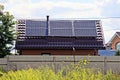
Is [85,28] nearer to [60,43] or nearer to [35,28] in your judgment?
[60,43]

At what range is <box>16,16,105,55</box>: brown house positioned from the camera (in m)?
27.1

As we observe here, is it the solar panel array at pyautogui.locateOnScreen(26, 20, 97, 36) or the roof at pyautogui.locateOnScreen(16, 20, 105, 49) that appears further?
the solar panel array at pyautogui.locateOnScreen(26, 20, 97, 36)

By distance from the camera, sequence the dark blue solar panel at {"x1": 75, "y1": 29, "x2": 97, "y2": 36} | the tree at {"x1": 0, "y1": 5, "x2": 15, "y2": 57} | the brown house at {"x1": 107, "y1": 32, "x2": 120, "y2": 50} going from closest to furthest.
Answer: the tree at {"x1": 0, "y1": 5, "x2": 15, "y2": 57} → the dark blue solar panel at {"x1": 75, "y1": 29, "x2": 97, "y2": 36} → the brown house at {"x1": 107, "y1": 32, "x2": 120, "y2": 50}

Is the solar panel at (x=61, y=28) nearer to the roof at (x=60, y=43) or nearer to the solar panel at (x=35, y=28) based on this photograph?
the roof at (x=60, y=43)

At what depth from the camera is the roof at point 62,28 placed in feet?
92.9

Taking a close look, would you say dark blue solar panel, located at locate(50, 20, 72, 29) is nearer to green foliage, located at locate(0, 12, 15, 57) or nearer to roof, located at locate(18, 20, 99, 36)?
roof, located at locate(18, 20, 99, 36)

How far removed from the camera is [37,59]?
1648 centimetres

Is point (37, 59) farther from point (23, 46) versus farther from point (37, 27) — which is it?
point (37, 27)

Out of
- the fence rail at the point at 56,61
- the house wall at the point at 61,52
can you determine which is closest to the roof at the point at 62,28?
the house wall at the point at 61,52

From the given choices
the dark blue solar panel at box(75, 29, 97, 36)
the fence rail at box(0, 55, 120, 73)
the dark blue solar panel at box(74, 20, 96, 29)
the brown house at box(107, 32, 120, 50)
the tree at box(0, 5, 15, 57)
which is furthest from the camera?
the brown house at box(107, 32, 120, 50)

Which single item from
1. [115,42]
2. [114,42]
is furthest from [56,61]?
[114,42]

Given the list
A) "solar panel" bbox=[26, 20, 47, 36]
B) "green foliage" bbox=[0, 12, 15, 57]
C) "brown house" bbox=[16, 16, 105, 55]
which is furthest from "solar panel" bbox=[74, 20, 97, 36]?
"green foliage" bbox=[0, 12, 15, 57]

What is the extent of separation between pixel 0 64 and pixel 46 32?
1208 centimetres

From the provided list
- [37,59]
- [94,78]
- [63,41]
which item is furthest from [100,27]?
[94,78]
